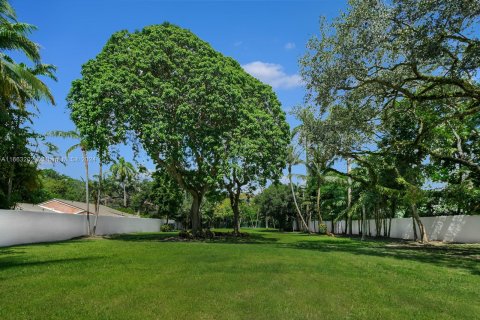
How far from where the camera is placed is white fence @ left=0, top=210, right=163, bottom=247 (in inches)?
845

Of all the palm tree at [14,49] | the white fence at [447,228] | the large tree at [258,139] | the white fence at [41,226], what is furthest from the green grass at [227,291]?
the white fence at [447,228]

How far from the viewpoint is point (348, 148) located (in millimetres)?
21531

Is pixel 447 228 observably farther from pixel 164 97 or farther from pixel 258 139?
pixel 164 97

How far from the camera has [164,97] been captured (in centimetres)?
2541

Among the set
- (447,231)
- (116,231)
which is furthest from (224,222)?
(447,231)

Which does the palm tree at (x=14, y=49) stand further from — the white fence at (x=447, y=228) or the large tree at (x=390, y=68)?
the white fence at (x=447, y=228)

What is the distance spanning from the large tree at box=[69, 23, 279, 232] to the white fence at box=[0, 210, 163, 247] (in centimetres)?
591

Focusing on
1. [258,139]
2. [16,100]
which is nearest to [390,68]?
[258,139]

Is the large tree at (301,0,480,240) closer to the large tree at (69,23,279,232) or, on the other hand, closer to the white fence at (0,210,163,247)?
the large tree at (69,23,279,232)

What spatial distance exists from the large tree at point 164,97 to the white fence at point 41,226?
5.91m

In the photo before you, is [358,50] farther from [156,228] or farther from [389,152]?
[156,228]

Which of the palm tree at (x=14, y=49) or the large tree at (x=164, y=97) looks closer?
the palm tree at (x=14, y=49)

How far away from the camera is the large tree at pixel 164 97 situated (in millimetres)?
25109

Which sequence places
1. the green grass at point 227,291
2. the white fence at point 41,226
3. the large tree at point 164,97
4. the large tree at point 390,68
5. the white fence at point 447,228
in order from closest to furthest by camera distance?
1. the green grass at point 227,291
2. the large tree at point 390,68
3. the white fence at point 41,226
4. the large tree at point 164,97
5. the white fence at point 447,228
